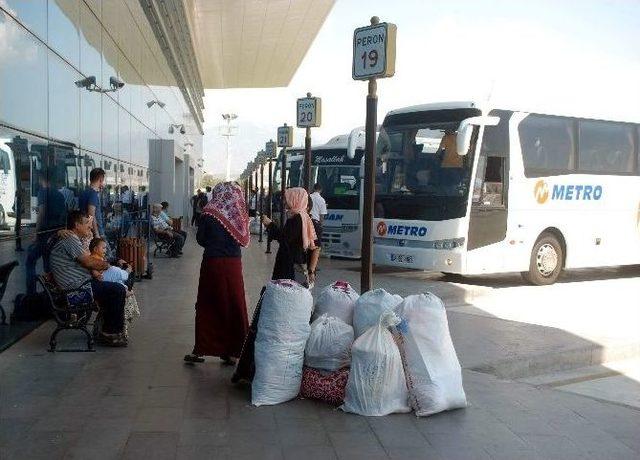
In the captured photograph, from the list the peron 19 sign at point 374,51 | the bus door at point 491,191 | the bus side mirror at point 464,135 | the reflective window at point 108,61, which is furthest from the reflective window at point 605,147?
the reflective window at point 108,61

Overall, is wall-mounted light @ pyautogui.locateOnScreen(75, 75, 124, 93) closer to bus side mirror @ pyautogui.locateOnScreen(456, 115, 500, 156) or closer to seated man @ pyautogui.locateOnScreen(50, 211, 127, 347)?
seated man @ pyautogui.locateOnScreen(50, 211, 127, 347)

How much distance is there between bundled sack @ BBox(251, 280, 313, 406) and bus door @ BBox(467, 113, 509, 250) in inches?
291

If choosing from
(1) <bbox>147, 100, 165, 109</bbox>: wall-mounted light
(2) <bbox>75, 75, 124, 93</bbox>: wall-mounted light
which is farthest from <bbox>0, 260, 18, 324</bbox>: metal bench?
(1) <bbox>147, 100, 165, 109</bbox>: wall-mounted light

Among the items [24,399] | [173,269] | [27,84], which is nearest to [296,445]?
[24,399]

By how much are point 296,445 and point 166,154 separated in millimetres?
19755

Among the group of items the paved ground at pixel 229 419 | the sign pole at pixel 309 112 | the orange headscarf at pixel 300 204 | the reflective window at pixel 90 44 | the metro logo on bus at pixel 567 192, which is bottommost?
the paved ground at pixel 229 419

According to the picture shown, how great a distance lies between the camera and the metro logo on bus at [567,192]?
43.2 ft

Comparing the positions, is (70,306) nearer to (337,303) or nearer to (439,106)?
(337,303)

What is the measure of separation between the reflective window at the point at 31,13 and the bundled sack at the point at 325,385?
4.41 m

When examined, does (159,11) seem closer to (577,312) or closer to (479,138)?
(479,138)

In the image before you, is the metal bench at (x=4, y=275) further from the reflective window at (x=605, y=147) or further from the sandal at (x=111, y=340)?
the reflective window at (x=605, y=147)

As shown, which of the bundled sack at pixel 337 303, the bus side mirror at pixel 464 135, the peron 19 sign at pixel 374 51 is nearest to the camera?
the bundled sack at pixel 337 303

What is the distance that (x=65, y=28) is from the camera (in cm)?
928

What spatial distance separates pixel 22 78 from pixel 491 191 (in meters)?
8.00
